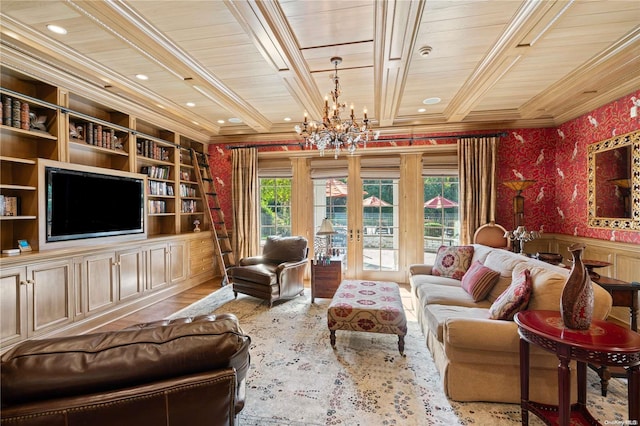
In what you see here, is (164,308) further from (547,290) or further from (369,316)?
(547,290)

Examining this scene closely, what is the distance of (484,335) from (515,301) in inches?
13.2

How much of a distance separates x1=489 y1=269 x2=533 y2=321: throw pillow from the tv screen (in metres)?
4.17

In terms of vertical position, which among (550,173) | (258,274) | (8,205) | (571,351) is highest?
(550,173)

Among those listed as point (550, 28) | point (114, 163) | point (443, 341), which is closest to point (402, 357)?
point (443, 341)

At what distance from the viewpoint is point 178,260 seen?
4707 millimetres

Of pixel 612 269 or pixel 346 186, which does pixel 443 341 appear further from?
pixel 346 186

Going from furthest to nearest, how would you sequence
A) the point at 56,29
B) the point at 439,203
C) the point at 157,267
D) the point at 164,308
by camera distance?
the point at 439,203 → the point at 157,267 → the point at 164,308 → the point at 56,29

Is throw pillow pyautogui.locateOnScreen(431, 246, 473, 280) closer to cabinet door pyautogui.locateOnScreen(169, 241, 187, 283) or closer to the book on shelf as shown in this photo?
cabinet door pyautogui.locateOnScreen(169, 241, 187, 283)

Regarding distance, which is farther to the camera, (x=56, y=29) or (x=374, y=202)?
(x=374, y=202)

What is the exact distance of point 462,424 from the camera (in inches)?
70.7

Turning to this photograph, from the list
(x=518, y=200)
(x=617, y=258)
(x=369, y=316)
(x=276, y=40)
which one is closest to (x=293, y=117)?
(x=276, y=40)

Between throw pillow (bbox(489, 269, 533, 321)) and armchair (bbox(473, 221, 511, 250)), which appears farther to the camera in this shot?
armchair (bbox(473, 221, 511, 250))

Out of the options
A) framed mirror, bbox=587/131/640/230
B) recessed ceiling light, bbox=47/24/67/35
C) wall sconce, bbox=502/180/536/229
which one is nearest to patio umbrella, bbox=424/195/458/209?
wall sconce, bbox=502/180/536/229

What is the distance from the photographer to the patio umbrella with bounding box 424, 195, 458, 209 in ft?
16.5
